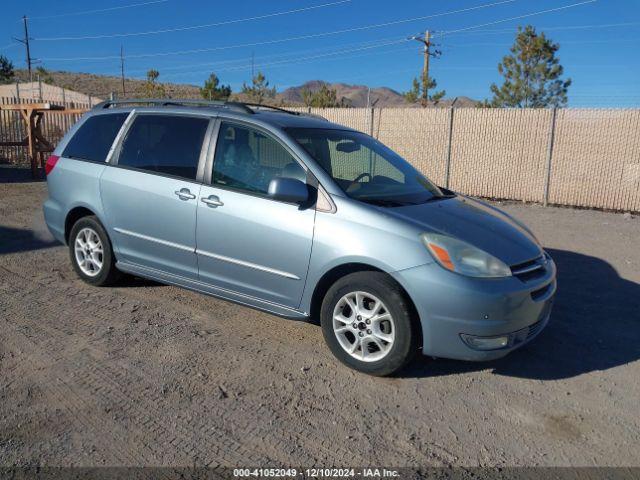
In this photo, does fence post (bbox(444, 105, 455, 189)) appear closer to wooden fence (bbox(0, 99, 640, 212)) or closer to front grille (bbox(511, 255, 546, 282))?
wooden fence (bbox(0, 99, 640, 212))

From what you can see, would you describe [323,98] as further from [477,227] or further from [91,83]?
[91,83]

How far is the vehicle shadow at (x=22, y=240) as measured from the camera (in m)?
7.14

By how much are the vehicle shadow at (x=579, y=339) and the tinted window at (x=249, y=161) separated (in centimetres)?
179

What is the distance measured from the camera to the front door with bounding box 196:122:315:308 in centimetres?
402

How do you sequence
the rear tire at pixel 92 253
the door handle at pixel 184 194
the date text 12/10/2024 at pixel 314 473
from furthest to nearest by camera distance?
the rear tire at pixel 92 253 → the door handle at pixel 184 194 → the date text 12/10/2024 at pixel 314 473

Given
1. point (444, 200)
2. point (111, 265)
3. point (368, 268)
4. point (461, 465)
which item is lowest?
point (461, 465)

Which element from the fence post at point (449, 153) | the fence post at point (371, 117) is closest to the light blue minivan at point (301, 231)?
the fence post at point (449, 153)

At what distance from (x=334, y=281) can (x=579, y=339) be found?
7.30ft

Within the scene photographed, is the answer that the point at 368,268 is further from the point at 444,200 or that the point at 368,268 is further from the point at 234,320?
the point at 234,320

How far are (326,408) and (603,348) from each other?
2496 mm

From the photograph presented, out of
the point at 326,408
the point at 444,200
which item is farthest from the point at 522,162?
the point at 326,408

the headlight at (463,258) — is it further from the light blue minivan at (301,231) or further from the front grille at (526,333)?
the front grille at (526,333)

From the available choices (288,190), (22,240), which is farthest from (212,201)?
(22,240)

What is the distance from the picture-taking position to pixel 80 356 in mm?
3963
